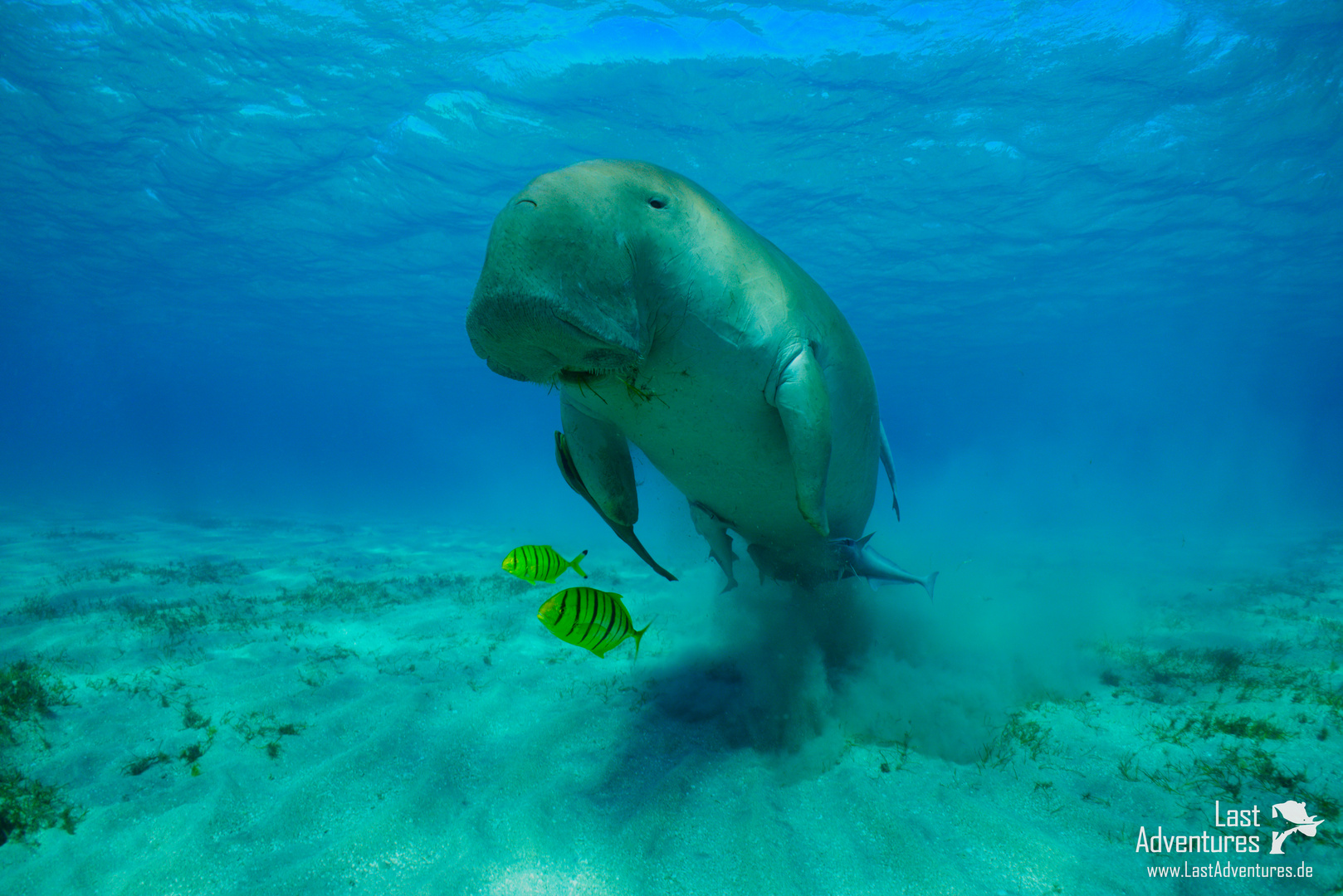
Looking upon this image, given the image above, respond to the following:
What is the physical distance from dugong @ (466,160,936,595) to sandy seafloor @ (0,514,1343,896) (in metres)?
1.10

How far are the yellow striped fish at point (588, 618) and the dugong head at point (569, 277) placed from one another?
2.91 ft

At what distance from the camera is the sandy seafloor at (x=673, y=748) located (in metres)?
2.13

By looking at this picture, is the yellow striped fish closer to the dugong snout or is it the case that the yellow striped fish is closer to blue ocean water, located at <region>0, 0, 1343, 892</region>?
the dugong snout

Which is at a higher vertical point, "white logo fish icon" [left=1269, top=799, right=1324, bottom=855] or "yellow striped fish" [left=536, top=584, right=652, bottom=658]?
"yellow striped fish" [left=536, top=584, right=652, bottom=658]

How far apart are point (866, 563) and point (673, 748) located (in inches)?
62.5

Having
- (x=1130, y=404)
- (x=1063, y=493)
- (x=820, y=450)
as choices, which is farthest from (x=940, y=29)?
(x=1130, y=404)

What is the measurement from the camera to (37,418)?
109312mm

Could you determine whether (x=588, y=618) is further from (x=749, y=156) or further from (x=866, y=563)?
(x=749, y=156)

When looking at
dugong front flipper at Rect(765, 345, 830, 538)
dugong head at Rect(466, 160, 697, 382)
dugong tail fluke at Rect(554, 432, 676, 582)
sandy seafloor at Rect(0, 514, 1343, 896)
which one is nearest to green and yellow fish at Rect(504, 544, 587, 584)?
dugong tail fluke at Rect(554, 432, 676, 582)

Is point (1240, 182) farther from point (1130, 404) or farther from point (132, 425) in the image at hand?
point (132, 425)

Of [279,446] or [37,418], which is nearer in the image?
[37,418]

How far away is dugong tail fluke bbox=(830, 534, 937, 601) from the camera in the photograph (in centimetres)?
348

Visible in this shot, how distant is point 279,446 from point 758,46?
180m

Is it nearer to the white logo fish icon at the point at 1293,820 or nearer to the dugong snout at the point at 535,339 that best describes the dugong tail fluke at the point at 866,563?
the white logo fish icon at the point at 1293,820
